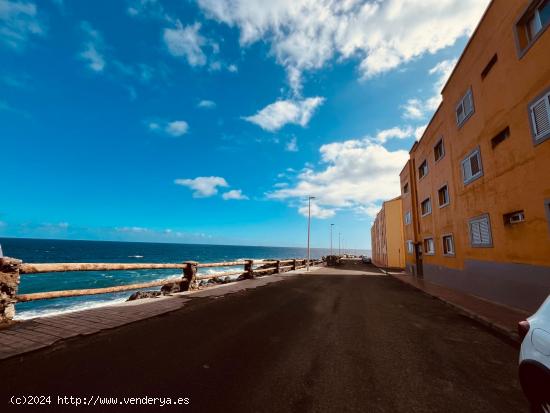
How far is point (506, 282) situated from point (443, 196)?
27.1 ft

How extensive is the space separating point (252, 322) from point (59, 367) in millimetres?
3810

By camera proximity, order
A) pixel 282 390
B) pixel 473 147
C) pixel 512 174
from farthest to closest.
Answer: pixel 473 147, pixel 512 174, pixel 282 390

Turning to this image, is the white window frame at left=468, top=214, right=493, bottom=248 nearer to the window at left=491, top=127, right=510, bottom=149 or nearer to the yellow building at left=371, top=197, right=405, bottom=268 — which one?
the window at left=491, top=127, right=510, bottom=149

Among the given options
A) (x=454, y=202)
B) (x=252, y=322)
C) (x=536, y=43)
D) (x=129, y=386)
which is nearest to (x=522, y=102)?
(x=536, y=43)

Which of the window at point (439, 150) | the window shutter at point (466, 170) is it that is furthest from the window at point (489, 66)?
the window at point (439, 150)

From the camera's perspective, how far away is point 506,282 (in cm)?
988

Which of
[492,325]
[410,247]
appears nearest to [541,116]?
[492,325]

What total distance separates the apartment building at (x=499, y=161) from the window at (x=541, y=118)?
29 mm

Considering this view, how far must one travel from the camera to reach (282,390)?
3375 millimetres

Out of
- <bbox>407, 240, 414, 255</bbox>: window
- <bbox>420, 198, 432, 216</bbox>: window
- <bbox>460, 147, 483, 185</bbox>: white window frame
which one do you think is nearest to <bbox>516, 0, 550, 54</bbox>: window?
<bbox>460, 147, 483, 185</bbox>: white window frame

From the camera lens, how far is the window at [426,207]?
19.4 metres

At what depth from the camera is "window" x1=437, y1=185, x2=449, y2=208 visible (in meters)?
15.9

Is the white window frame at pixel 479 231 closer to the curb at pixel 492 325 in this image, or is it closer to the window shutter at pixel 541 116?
the curb at pixel 492 325

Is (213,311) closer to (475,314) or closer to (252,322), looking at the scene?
(252,322)
